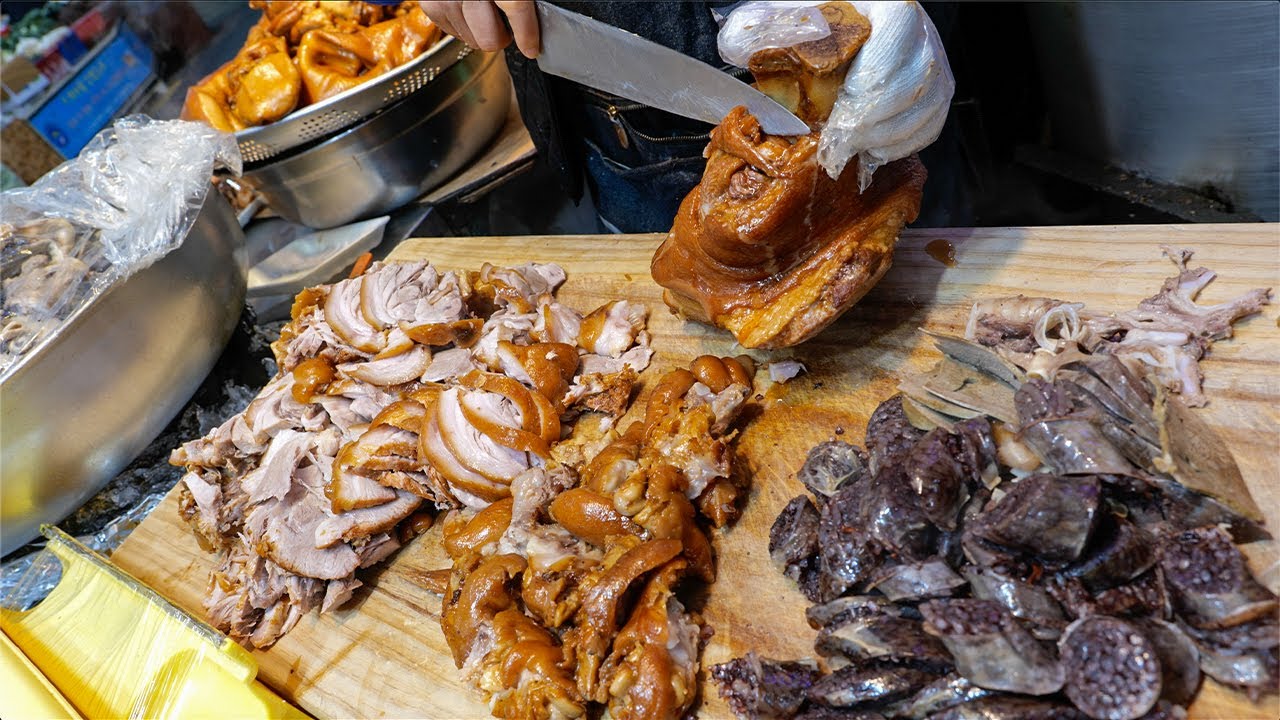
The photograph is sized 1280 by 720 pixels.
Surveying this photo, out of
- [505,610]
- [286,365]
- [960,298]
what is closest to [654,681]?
[505,610]

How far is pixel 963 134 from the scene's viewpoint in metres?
4.39

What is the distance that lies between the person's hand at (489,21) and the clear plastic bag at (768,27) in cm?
82

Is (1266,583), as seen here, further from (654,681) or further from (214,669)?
(214,669)

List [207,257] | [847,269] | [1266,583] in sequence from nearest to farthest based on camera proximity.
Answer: [1266,583]
[847,269]
[207,257]

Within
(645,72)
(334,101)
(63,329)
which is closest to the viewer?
(645,72)

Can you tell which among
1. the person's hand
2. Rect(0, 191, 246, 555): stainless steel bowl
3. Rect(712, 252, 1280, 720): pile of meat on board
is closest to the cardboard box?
Rect(0, 191, 246, 555): stainless steel bowl

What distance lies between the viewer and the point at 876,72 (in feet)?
7.59

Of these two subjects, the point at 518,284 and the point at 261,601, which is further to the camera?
the point at 518,284

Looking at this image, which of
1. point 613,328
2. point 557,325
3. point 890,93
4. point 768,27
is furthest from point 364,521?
point 890,93

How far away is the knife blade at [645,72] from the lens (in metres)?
2.62

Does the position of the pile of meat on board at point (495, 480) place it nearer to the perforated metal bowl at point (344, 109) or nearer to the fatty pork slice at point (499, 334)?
the fatty pork slice at point (499, 334)

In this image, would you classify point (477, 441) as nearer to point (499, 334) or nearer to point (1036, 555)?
point (499, 334)

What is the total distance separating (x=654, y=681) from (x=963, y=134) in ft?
12.3

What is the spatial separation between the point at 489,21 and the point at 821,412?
207 cm
